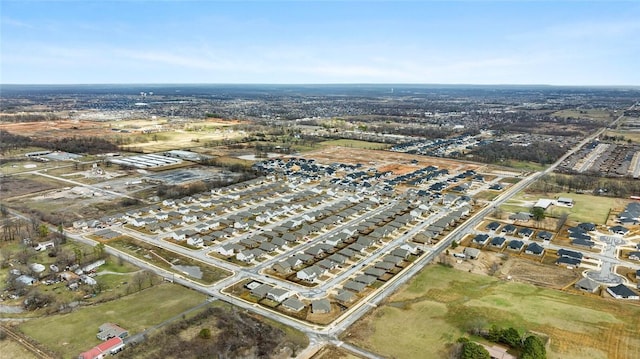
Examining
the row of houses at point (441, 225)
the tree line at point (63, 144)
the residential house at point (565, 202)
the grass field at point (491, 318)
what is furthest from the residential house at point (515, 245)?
the tree line at point (63, 144)

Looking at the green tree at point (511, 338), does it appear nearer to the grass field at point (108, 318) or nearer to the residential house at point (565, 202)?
the grass field at point (108, 318)

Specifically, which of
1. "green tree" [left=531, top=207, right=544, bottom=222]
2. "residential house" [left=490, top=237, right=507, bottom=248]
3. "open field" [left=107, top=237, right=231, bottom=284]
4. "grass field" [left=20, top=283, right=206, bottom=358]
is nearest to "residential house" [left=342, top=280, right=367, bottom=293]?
"open field" [left=107, top=237, right=231, bottom=284]

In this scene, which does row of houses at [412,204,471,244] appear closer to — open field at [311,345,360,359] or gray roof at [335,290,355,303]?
gray roof at [335,290,355,303]

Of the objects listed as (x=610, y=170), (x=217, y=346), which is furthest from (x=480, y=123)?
(x=217, y=346)

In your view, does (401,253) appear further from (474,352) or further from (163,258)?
(163,258)

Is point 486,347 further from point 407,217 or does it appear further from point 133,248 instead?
point 133,248
